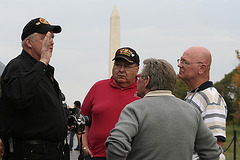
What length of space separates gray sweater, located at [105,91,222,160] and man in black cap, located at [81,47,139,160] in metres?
1.63

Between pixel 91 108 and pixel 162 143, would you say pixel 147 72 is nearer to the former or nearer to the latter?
pixel 162 143

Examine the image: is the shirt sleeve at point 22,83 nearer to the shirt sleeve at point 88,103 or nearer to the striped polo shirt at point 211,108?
the shirt sleeve at point 88,103

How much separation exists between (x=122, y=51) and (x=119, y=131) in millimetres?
2118

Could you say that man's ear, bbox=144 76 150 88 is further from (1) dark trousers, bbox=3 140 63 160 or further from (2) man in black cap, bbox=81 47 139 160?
(2) man in black cap, bbox=81 47 139 160

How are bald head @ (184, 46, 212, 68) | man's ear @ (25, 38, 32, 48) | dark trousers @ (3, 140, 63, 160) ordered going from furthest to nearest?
1. bald head @ (184, 46, 212, 68)
2. man's ear @ (25, 38, 32, 48)
3. dark trousers @ (3, 140, 63, 160)

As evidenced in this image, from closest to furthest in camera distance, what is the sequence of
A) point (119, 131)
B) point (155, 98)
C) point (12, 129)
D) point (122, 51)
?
point (119, 131) < point (155, 98) < point (12, 129) < point (122, 51)

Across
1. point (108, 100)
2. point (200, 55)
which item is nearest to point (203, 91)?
point (200, 55)

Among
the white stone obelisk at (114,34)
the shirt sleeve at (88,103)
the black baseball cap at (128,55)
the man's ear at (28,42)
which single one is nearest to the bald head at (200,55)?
the black baseball cap at (128,55)

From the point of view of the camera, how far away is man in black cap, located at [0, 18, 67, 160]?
3.52 meters

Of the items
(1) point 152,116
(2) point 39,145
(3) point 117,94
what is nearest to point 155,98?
(1) point 152,116

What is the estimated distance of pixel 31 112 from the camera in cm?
363

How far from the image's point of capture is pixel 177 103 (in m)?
3.13

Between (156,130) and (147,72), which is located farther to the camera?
(147,72)

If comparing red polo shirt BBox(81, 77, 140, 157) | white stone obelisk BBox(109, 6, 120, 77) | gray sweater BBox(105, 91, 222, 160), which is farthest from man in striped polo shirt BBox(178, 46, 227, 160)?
white stone obelisk BBox(109, 6, 120, 77)
